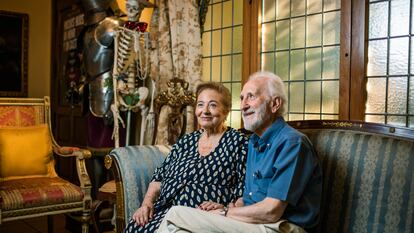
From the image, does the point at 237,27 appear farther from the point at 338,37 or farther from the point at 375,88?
the point at 375,88

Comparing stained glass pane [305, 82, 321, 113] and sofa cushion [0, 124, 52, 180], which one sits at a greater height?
stained glass pane [305, 82, 321, 113]

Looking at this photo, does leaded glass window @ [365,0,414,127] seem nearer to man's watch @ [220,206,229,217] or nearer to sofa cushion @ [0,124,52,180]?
man's watch @ [220,206,229,217]

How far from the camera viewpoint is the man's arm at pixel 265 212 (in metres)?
1.41

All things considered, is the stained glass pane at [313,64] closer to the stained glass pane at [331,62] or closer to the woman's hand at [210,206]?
the stained glass pane at [331,62]

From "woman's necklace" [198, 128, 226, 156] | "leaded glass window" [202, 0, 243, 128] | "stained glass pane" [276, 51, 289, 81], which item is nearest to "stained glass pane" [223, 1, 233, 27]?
"leaded glass window" [202, 0, 243, 128]

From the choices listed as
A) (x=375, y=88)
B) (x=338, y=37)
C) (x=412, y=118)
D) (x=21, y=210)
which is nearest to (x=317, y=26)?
(x=338, y=37)

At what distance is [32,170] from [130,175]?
1.08 metres

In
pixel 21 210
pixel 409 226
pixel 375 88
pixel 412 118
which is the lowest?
pixel 21 210

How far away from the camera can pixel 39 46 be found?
4.70 metres

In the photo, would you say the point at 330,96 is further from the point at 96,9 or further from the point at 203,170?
the point at 96,9

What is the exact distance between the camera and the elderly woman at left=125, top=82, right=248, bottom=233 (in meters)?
1.83

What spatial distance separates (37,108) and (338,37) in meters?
2.12

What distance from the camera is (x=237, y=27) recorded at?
9.87 feet

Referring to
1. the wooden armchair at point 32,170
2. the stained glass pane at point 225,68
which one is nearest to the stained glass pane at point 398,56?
the stained glass pane at point 225,68
